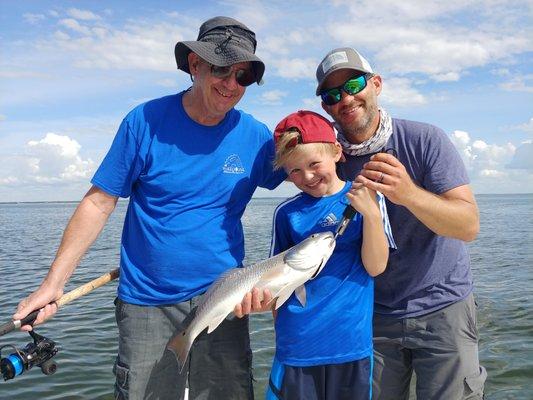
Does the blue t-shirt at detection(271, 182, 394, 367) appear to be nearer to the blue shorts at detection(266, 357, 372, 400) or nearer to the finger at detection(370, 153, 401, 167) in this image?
the blue shorts at detection(266, 357, 372, 400)

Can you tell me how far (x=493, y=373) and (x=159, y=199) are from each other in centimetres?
741

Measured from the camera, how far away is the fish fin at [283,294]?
3.84 m

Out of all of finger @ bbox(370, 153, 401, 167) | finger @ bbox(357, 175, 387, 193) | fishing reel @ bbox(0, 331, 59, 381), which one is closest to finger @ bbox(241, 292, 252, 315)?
finger @ bbox(357, 175, 387, 193)

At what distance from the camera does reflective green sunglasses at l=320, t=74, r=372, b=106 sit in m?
4.21

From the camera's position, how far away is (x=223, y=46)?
4.05 meters

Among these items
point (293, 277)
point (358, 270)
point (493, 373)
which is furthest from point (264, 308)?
point (493, 373)

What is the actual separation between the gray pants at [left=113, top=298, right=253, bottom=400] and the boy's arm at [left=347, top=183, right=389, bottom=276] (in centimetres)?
140

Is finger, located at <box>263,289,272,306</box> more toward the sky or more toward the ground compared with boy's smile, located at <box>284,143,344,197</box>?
more toward the ground

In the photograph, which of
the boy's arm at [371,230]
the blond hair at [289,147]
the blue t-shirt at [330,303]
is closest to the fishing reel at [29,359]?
the blue t-shirt at [330,303]

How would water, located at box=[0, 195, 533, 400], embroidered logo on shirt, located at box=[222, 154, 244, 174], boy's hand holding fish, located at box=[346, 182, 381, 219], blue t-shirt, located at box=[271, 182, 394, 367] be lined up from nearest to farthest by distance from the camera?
boy's hand holding fish, located at box=[346, 182, 381, 219]
blue t-shirt, located at box=[271, 182, 394, 367]
embroidered logo on shirt, located at box=[222, 154, 244, 174]
water, located at box=[0, 195, 533, 400]

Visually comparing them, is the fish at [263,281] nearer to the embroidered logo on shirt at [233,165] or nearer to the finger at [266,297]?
the finger at [266,297]

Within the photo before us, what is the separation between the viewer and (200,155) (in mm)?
4234

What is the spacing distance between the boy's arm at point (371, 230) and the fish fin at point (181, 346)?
5.27ft

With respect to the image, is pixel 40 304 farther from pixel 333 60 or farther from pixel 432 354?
pixel 432 354
